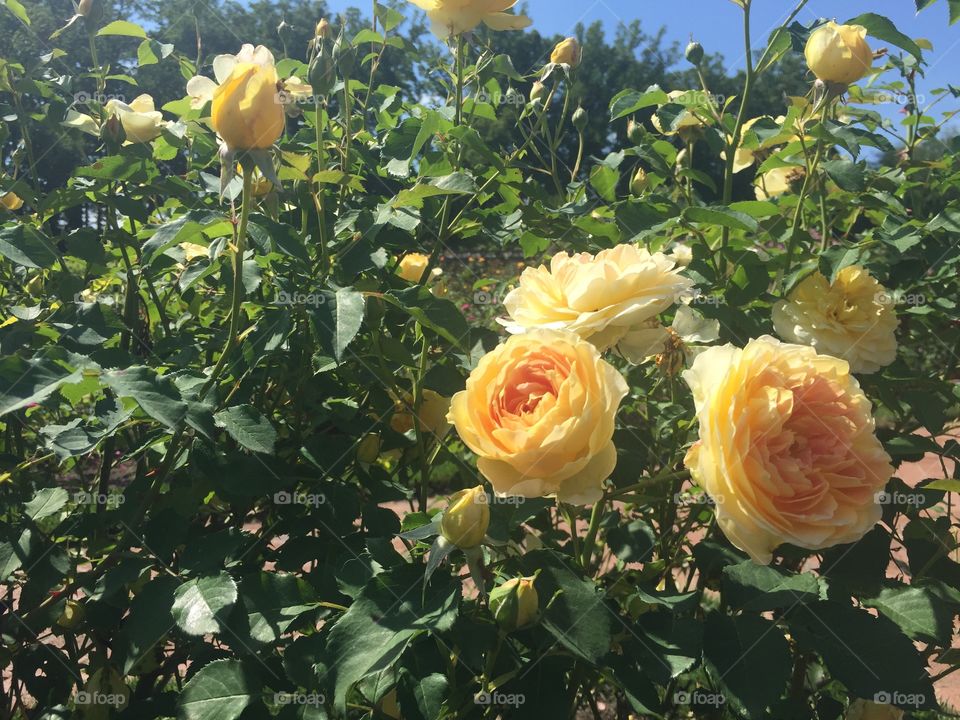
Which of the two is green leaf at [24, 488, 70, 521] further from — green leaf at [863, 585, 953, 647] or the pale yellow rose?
green leaf at [863, 585, 953, 647]

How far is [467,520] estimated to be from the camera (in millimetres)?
724

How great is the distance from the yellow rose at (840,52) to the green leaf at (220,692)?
3.94 feet

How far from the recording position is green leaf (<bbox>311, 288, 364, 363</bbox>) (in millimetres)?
820

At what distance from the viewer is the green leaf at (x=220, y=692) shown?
0.86 m

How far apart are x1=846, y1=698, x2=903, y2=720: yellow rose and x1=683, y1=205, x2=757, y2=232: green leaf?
0.78m

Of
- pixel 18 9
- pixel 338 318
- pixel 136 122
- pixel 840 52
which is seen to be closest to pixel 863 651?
pixel 338 318

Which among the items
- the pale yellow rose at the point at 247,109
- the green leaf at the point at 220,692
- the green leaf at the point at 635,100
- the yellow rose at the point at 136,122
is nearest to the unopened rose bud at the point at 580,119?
the green leaf at the point at 635,100

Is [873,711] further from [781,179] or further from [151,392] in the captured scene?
[151,392]

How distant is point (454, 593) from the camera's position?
768 millimetres

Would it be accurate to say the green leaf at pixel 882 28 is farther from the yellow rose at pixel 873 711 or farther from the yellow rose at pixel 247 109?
the yellow rose at pixel 873 711

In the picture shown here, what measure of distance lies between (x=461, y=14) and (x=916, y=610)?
1158mm

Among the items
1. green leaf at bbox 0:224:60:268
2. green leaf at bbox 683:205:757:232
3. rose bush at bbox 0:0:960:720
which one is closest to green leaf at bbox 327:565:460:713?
rose bush at bbox 0:0:960:720

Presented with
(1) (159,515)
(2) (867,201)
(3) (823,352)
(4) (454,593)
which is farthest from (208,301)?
(2) (867,201)

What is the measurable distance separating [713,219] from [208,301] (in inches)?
44.3
